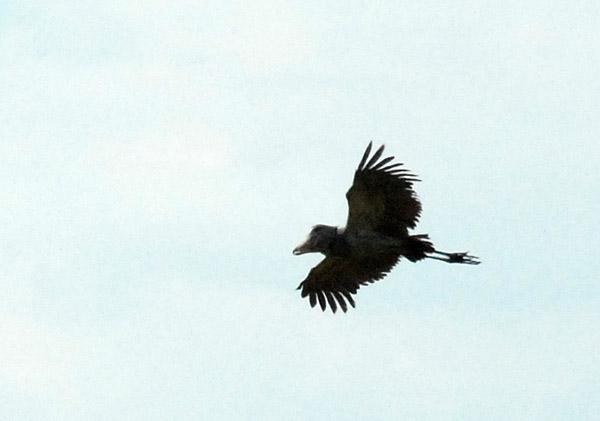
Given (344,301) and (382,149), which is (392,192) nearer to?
(382,149)

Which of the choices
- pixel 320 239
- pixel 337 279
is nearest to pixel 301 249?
pixel 320 239

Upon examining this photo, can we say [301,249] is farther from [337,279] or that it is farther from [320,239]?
[337,279]

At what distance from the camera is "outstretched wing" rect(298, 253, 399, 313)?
31.2 metres

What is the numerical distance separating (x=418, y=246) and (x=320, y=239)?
1.66 metres

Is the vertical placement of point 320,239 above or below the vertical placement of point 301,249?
below

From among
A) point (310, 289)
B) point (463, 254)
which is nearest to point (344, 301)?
point (310, 289)

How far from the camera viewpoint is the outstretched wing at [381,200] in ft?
95.0

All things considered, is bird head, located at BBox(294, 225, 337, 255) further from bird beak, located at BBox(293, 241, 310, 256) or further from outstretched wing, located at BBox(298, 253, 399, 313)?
outstretched wing, located at BBox(298, 253, 399, 313)

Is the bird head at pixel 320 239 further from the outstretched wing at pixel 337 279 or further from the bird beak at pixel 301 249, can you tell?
the outstretched wing at pixel 337 279

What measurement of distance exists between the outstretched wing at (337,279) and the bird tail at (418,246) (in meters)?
1.33

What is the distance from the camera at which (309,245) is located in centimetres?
2994

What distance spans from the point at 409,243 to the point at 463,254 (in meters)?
1.10

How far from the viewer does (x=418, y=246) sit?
2962 centimetres

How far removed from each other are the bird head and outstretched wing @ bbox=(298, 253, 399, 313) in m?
1.14
